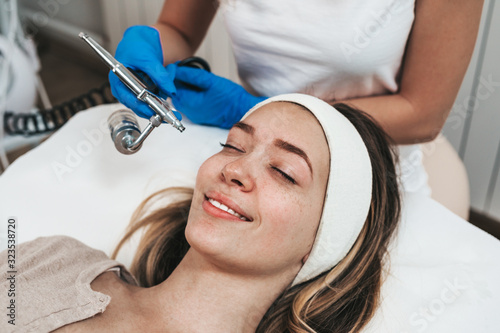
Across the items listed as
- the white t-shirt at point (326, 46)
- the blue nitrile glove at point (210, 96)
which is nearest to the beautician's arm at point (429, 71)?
the white t-shirt at point (326, 46)

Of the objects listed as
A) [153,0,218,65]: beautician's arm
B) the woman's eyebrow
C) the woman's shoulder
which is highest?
[153,0,218,65]: beautician's arm

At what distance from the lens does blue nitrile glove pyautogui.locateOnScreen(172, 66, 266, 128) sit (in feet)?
4.52

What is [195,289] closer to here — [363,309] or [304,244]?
[304,244]

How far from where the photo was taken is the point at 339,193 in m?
1.08

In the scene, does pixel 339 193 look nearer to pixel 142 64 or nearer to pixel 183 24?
pixel 142 64

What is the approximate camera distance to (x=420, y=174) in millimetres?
1471

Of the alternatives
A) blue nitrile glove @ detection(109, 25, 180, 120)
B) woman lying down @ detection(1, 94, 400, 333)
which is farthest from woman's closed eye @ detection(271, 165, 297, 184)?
blue nitrile glove @ detection(109, 25, 180, 120)

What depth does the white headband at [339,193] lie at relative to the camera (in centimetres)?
108

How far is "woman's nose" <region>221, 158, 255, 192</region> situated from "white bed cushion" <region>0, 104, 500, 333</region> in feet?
1.40

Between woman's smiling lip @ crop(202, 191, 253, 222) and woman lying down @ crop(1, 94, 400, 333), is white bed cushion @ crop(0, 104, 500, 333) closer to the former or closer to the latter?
woman lying down @ crop(1, 94, 400, 333)

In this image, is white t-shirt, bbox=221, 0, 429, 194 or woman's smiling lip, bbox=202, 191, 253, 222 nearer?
woman's smiling lip, bbox=202, 191, 253, 222

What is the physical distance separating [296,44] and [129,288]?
30.5 inches

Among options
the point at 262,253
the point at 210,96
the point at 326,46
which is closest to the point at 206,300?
the point at 262,253

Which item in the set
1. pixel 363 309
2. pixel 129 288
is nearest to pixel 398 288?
pixel 363 309
